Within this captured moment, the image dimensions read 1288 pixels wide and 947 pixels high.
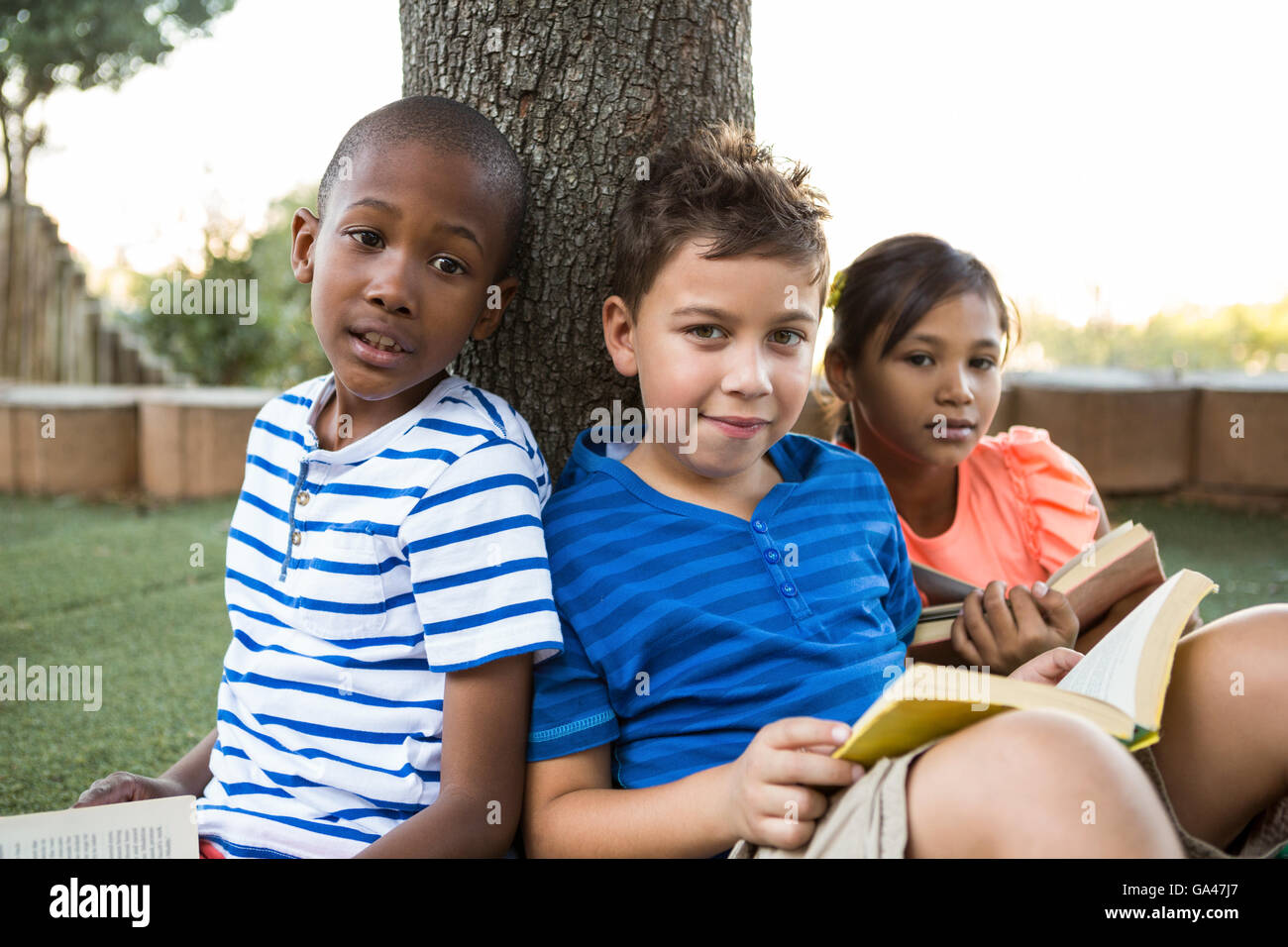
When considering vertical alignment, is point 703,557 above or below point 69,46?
below

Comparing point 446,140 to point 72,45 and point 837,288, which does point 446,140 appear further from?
point 72,45

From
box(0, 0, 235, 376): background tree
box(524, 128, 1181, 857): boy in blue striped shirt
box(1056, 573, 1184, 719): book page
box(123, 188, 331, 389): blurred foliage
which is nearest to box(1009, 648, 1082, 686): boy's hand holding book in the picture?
box(524, 128, 1181, 857): boy in blue striped shirt

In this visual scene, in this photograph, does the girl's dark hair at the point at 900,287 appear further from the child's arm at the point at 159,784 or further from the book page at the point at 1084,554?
the child's arm at the point at 159,784

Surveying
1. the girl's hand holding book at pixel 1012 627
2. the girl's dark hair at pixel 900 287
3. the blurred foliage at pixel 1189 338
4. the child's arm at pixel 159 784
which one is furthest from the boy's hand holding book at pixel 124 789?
the blurred foliage at pixel 1189 338

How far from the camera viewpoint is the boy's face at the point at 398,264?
4.74 ft

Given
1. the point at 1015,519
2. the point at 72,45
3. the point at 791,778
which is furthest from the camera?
the point at 72,45

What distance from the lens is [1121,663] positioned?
1185 mm

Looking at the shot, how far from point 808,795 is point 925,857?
0.13 metres

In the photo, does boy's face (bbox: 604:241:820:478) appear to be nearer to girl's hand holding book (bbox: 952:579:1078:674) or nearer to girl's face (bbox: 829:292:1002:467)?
girl's hand holding book (bbox: 952:579:1078:674)

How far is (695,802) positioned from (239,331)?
684 centimetres

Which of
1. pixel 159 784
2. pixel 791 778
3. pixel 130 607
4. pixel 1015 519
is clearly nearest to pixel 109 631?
pixel 130 607

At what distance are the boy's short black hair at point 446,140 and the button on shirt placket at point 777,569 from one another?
557 mm

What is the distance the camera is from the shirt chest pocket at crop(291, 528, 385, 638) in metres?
1.41

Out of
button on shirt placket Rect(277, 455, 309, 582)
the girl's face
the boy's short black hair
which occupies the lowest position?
button on shirt placket Rect(277, 455, 309, 582)
